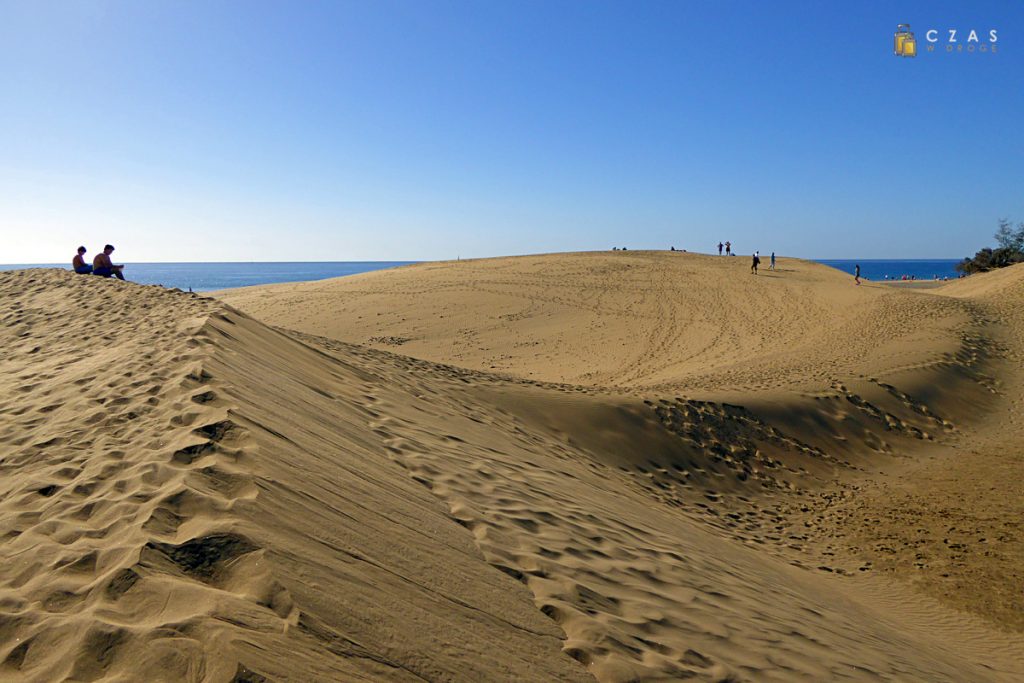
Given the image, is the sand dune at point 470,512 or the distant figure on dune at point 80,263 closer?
the sand dune at point 470,512

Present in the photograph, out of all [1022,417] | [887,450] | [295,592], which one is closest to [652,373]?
[887,450]

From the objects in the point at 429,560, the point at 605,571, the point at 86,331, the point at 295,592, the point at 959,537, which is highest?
the point at 86,331

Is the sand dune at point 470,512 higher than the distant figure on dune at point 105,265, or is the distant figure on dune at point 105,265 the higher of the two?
the distant figure on dune at point 105,265

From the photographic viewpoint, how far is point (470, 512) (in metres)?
4.86

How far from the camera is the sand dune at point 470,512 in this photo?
2713 mm

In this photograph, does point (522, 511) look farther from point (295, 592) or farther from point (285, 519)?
point (295, 592)

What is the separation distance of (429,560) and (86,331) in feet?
25.9

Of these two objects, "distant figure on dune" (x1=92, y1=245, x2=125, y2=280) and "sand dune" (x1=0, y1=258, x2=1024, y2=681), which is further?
"distant figure on dune" (x1=92, y1=245, x2=125, y2=280)

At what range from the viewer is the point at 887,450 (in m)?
12.0

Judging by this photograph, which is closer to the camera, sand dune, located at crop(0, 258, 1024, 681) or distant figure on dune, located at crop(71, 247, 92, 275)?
sand dune, located at crop(0, 258, 1024, 681)

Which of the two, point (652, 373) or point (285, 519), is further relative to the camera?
point (652, 373)

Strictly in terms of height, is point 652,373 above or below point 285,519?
below

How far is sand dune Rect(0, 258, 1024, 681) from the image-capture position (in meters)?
2.71

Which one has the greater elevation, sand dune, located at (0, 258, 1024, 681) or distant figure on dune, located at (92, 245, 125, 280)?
distant figure on dune, located at (92, 245, 125, 280)
